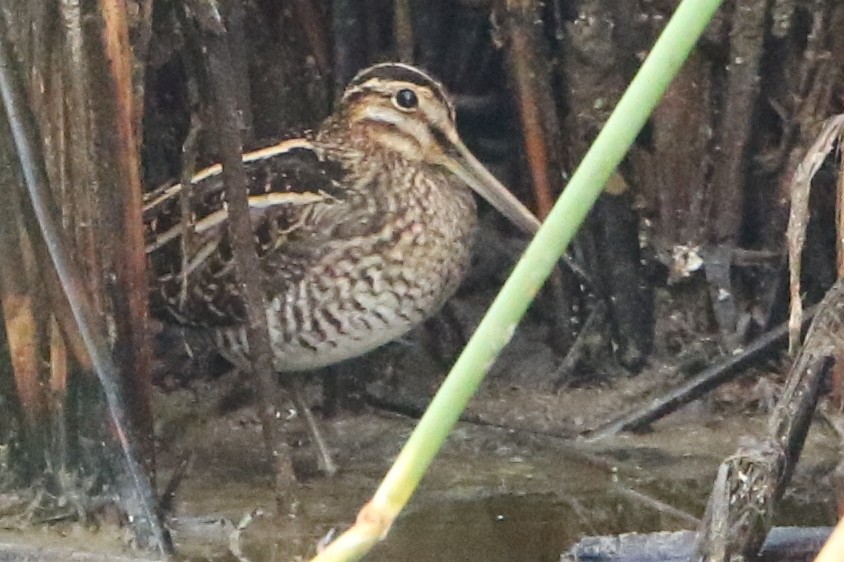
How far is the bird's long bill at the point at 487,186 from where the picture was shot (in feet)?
10.7

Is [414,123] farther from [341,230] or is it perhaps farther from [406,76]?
[341,230]

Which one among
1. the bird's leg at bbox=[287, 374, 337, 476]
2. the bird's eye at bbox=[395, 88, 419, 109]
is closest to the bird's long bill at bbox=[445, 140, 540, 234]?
the bird's eye at bbox=[395, 88, 419, 109]

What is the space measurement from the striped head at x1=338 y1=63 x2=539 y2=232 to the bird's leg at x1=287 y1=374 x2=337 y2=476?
52 cm

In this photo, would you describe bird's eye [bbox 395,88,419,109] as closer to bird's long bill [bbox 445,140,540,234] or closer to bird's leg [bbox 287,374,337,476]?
bird's long bill [bbox 445,140,540,234]

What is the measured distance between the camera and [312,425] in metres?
3.21

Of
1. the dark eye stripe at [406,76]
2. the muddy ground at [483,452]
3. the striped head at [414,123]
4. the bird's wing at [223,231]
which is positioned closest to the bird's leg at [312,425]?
the muddy ground at [483,452]

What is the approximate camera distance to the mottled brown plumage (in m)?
3.07

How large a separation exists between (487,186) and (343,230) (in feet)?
1.16

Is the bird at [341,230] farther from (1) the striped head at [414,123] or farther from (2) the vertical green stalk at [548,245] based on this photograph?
(2) the vertical green stalk at [548,245]

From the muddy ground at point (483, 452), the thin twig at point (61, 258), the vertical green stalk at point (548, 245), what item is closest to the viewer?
the vertical green stalk at point (548, 245)

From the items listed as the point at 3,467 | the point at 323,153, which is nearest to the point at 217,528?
the point at 3,467

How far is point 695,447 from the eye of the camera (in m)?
3.17

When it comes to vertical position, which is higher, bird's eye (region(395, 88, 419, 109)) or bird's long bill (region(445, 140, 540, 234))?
bird's eye (region(395, 88, 419, 109))

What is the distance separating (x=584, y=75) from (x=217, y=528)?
121 centimetres
